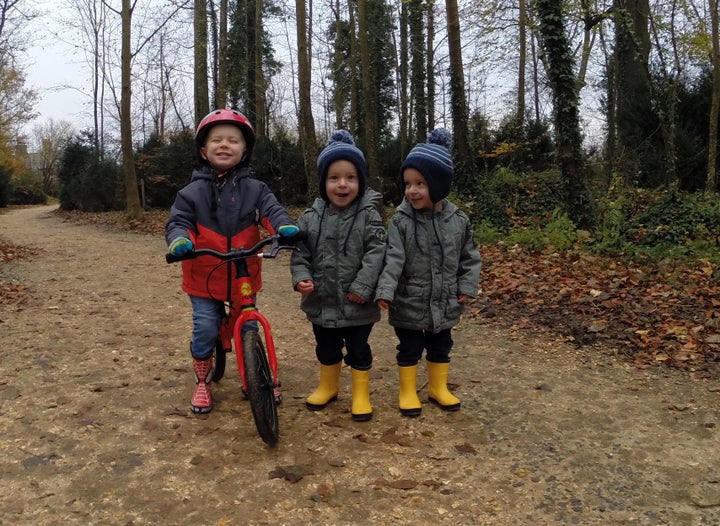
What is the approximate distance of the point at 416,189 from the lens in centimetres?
368

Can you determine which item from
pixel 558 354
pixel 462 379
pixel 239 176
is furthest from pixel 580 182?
pixel 239 176

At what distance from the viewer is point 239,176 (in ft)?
12.3

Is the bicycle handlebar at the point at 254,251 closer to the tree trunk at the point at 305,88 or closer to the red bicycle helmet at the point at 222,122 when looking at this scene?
the red bicycle helmet at the point at 222,122

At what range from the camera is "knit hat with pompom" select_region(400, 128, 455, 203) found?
3.60 m

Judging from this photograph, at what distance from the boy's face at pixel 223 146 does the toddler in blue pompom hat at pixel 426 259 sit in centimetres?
112

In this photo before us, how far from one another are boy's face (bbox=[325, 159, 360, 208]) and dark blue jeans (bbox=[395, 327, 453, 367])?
959mm

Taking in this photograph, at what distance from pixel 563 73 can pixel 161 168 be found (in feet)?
55.8

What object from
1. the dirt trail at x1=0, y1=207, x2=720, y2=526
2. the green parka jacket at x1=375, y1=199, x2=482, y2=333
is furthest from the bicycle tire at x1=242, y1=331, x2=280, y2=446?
the green parka jacket at x1=375, y1=199, x2=482, y2=333

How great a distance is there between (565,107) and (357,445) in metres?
8.33

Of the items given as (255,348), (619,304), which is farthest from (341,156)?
(619,304)

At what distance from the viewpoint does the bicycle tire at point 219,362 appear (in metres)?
4.20

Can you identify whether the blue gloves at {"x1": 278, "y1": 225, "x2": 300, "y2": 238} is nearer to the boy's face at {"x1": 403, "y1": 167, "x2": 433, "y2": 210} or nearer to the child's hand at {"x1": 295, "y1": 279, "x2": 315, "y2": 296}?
the child's hand at {"x1": 295, "y1": 279, "x2": 315, "y2": 296}

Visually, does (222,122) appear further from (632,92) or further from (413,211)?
(632,92)

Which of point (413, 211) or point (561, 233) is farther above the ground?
point (413, 211)
